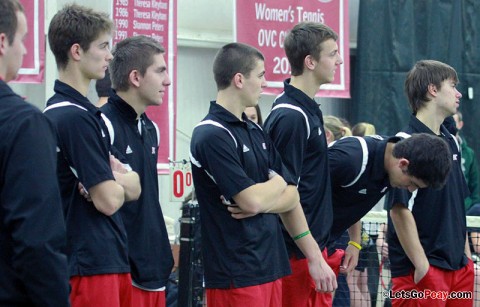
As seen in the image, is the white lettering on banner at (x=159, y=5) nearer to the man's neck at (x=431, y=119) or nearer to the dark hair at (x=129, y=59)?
the man's neck at (x=431, y=119)

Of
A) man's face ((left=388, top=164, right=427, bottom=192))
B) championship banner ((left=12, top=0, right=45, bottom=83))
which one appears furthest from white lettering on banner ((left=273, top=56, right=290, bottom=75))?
man's face ((left=388, top=164, right=427, bottom=192))

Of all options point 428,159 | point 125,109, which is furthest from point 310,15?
point 125,109

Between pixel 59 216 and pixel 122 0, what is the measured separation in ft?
21.0

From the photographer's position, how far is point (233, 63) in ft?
17.7

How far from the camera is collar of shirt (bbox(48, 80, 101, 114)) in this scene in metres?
4.45

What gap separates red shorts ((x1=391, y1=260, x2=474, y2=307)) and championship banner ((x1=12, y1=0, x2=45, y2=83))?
172 inches

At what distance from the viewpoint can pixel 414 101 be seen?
6691 millimetres

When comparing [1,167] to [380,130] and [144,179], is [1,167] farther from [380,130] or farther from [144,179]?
[380,130]

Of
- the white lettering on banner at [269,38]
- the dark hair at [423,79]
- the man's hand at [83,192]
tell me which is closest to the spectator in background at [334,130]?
the white lettering on banner at [269,38]

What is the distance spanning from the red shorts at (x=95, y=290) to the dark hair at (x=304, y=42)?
217 cm

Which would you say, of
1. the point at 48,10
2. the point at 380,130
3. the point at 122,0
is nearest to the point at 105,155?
the point at 122,0

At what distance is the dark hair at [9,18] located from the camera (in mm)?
3213

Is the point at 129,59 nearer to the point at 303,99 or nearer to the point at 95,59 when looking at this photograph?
the point at 95,59

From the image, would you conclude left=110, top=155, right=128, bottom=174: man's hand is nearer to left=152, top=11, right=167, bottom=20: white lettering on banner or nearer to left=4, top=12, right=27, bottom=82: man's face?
left=4, top=12, right=27, bottom=82: man's face
